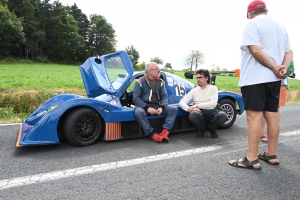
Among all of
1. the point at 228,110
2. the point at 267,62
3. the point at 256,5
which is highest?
the point at 256,5

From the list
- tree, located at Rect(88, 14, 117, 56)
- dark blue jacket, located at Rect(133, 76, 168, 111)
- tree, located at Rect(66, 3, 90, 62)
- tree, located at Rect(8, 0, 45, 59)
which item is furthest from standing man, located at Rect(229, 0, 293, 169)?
tree, located at Rect(66, 3, 90, 62)

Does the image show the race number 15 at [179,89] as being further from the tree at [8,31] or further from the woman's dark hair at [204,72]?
the tree at [8,31]

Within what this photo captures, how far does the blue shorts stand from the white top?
4.71 feet

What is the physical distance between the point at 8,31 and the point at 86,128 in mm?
50874

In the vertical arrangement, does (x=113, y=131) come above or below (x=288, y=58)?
below

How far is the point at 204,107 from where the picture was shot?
445 cm

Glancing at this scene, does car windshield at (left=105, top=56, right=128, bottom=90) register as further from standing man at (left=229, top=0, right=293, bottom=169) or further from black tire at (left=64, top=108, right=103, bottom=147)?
standing man at (left=229, top=0, right=293, bottom=169)

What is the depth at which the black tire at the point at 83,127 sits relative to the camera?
12.3 feet

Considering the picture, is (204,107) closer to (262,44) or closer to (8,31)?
(262,44)

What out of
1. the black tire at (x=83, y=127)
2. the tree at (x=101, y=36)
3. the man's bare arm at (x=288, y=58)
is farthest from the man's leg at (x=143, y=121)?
the tree at (x=101, y=36)

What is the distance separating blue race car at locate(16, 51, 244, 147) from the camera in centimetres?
363

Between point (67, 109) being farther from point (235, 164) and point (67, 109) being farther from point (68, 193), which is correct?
point (235, 164)

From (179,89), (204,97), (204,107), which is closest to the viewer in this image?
(204,107)

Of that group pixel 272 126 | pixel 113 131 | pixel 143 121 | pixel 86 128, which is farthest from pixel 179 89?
pixel 272 126
